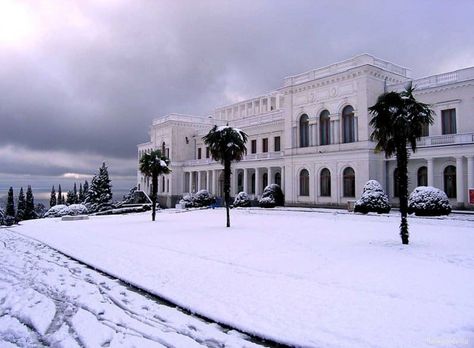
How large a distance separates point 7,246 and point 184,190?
129 feet

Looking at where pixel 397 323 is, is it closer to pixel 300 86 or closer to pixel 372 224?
pixel 372 224

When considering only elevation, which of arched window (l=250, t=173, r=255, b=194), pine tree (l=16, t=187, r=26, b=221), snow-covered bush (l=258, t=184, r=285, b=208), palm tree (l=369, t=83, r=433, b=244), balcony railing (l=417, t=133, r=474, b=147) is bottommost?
pine tree (l=16, t=187, r=26, b=221)

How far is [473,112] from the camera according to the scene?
1081 inches

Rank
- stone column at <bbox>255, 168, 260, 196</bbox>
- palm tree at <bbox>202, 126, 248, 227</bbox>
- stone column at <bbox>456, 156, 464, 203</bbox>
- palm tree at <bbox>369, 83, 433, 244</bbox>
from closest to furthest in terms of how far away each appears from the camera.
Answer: palm tree at <bbox>369, 83, 433, 244</bbox>
palm tree at <bbox>202, 126, 248, 227</bbox>
stone column at <bbox>456, 156, 464, 203</bbox>
stone column at <bbox>255, 168, 260, 196</bbox>

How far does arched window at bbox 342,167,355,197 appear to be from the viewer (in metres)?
32.6

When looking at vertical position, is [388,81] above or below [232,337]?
above

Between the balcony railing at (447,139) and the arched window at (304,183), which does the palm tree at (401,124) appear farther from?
the arched window at (304,183)

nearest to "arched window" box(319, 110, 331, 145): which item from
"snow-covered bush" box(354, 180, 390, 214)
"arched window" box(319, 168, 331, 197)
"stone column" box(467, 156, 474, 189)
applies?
"arched window" box(319, 168, 331, 197)

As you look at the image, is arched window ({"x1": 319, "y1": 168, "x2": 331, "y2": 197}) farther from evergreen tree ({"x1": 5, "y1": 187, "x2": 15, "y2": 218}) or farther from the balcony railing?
evergreen tree ({"x1": 5, "y1": 187, "x2": 15, "y2": 218})

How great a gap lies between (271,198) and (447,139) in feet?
49.0

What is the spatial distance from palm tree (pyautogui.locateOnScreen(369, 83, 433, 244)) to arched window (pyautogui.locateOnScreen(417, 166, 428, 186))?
1709cm

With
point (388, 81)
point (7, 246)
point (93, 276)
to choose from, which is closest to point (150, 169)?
point (7, 246)

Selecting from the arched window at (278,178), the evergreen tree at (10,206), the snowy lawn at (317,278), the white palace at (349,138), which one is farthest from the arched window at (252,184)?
the evergreen tree at (10,206)

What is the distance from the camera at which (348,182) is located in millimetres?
32906
